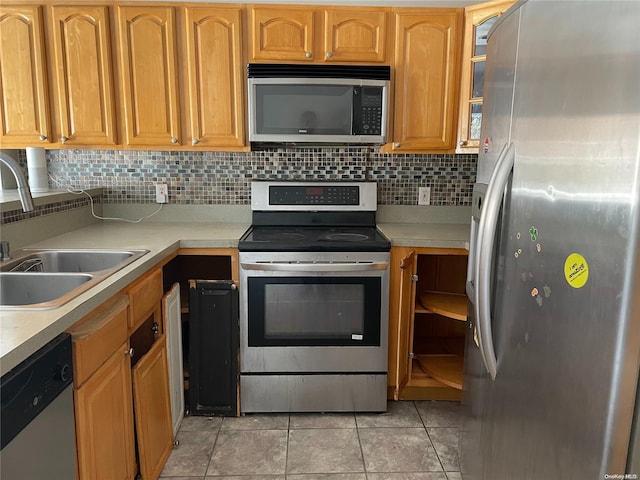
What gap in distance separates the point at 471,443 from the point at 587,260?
103cm

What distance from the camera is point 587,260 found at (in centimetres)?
94

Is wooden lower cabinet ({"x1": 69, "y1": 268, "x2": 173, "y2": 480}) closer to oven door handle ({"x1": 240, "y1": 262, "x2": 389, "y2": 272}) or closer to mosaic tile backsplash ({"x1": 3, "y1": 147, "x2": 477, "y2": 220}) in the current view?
oven door handle ({"x1": 240, "y1": 262, "x2": 389, "y2": 272})

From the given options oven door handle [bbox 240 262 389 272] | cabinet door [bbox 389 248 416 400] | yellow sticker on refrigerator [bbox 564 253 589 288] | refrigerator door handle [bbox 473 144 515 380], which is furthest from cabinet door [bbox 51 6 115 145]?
yellow sticker on refrigerator [bbox 564 253 589 288]

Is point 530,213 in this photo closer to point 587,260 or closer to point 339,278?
point 587,260

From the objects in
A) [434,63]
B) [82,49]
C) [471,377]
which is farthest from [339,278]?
[82,49]

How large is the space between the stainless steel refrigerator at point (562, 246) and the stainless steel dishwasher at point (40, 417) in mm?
1113

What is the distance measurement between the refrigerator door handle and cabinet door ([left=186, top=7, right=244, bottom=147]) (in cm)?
154

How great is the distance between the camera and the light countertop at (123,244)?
1087 millimetres

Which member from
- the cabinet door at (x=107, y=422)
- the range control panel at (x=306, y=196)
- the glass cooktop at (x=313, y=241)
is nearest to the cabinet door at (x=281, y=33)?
the range control panel at (x=306, y=196)

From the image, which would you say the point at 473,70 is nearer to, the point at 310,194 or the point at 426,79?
the point at 426,79

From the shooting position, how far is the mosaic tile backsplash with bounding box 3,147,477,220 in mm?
2787

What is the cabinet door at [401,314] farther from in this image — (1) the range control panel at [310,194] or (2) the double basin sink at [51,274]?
(2) the double basin sink at [51,274]

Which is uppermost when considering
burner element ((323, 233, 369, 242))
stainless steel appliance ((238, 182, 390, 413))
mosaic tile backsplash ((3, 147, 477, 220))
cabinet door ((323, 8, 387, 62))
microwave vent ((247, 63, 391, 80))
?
cabinet door ((323, 8, 387, 62))

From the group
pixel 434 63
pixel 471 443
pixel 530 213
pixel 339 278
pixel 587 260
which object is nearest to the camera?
pixel 587 260
